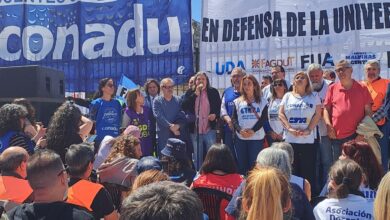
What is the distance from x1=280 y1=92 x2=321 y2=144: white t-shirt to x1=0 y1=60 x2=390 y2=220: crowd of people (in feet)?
0.04

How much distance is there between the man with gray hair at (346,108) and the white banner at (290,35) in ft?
7.86

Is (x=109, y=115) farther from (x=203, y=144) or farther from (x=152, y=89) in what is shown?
(x=203, y=144)

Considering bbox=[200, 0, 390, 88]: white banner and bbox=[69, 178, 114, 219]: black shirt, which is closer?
bbox=[69, 178, 114, 219]: black shirt

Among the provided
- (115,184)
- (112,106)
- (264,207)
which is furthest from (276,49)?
(264,207)

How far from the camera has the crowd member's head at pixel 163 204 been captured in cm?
139

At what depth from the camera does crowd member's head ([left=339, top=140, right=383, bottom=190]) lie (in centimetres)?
387

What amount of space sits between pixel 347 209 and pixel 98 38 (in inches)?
327

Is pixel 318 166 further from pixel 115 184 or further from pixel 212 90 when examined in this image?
pixel 115 184

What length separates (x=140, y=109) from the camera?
24.3ft

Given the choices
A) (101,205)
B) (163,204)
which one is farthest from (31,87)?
(163,204)

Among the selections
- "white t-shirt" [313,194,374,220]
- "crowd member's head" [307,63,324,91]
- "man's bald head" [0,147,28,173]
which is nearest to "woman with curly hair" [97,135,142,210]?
"man's bald head" [0,147,28,173]

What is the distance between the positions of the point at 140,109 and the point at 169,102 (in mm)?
459

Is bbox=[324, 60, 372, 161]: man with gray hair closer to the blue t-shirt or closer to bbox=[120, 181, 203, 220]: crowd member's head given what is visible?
the blue t-shirt

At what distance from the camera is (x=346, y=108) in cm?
616
